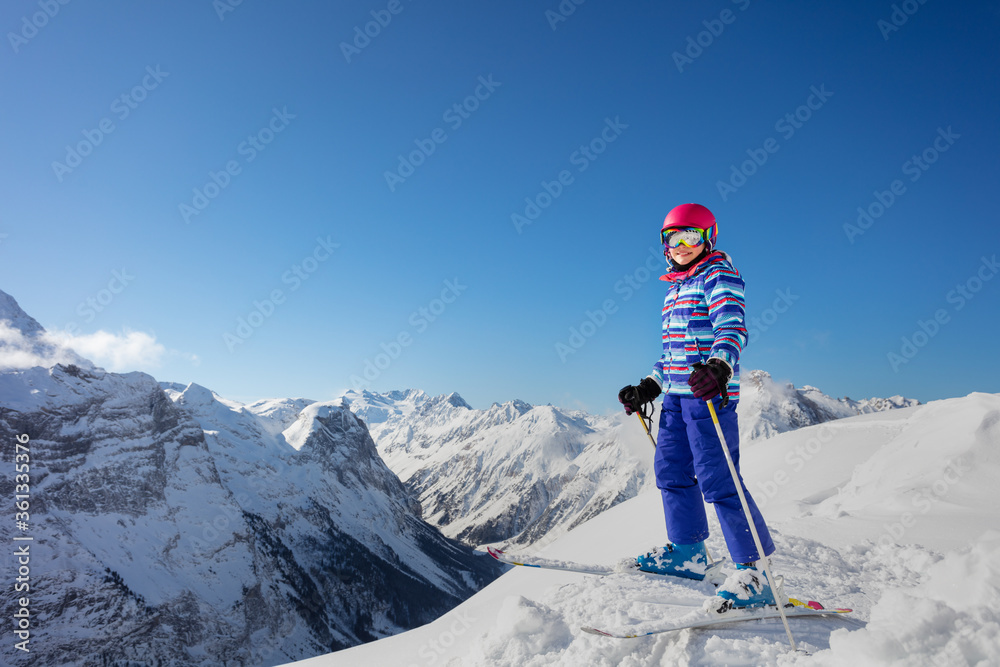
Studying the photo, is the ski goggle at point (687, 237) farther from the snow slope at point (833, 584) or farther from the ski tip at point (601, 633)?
the ski tip at point (601, 633)

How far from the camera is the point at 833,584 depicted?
4434mm

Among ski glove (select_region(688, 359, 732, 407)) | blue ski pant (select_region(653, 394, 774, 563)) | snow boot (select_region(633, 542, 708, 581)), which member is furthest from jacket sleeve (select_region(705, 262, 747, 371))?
snow boot (select_region(633, 542, 708, 581))

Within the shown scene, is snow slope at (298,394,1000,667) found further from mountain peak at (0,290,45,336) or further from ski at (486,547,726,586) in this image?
mountain peak at (0,290,45,336)

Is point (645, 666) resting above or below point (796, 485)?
below

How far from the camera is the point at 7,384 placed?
11150cm

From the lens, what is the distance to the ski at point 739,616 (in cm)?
285

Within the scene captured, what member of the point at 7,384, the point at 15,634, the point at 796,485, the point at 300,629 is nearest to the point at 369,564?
the point at 300,629

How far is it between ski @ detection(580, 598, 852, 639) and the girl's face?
2860 millimetres

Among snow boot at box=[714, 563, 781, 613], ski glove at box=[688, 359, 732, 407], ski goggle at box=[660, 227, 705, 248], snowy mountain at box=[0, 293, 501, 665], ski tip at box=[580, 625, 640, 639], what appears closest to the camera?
ski tip at box=[580, 625, 640, 639]

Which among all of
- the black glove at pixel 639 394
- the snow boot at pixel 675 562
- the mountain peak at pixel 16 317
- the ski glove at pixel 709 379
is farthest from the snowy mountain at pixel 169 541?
the ski glove at pixel 709 379

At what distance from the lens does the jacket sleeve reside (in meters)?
3.82

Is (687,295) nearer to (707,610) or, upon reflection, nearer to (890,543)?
(707,610)

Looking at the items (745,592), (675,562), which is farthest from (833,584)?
(745,592)

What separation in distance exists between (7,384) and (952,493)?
534 feet
